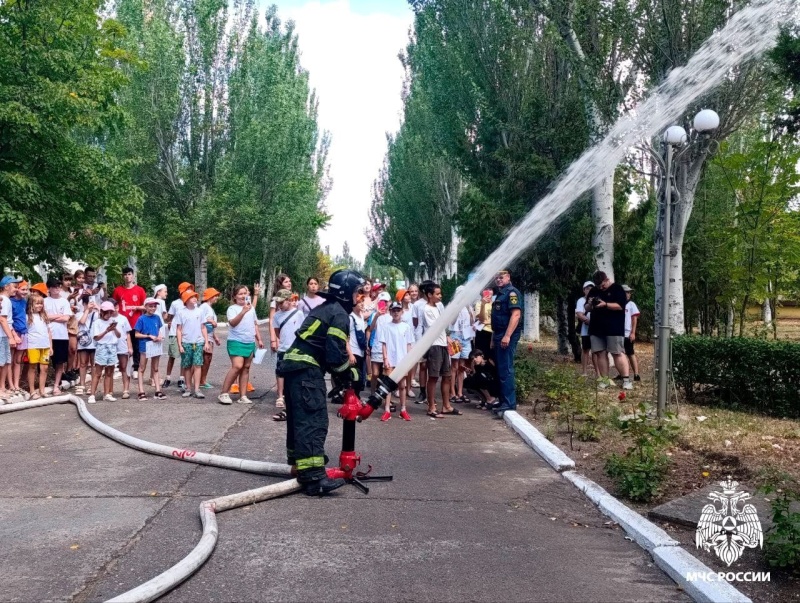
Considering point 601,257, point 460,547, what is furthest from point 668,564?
point 601,257

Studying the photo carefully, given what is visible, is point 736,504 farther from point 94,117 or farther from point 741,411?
point 94,117

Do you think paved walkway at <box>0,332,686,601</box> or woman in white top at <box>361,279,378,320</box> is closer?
paved walkway at <box>0,332,686,601</box>

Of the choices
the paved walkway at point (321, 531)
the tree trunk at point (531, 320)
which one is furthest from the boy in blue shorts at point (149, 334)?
the tree trunk at point (531, 320)

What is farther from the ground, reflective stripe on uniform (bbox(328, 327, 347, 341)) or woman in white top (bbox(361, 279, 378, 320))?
woman in white top (bbox(361, 279, 378, 320))

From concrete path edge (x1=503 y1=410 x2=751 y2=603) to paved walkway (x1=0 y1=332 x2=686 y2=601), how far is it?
3.5 inches

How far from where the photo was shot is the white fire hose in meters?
Answer: 4.21

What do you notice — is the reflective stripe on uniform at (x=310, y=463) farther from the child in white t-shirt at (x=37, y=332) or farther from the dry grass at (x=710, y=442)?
the child in white t-shirt at (x=37, y=332)

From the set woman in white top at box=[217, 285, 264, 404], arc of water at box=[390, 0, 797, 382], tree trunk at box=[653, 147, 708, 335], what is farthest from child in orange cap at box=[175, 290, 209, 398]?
tree trunk at box=[653, 147, 708, 335]

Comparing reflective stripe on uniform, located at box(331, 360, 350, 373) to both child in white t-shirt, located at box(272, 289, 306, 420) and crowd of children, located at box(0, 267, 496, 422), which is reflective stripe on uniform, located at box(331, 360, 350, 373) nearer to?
crowd of children, located at box(0, 267, 496, 422)

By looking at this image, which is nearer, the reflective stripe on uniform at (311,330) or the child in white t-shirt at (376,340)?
the reflective stripe on uniform at (311,330)

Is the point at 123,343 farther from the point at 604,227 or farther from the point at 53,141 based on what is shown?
the point at 604,227

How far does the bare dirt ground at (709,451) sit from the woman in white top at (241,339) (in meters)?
4.30

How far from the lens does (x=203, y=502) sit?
5.87 meters

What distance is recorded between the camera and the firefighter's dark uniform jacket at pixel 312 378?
6566 millimetres
